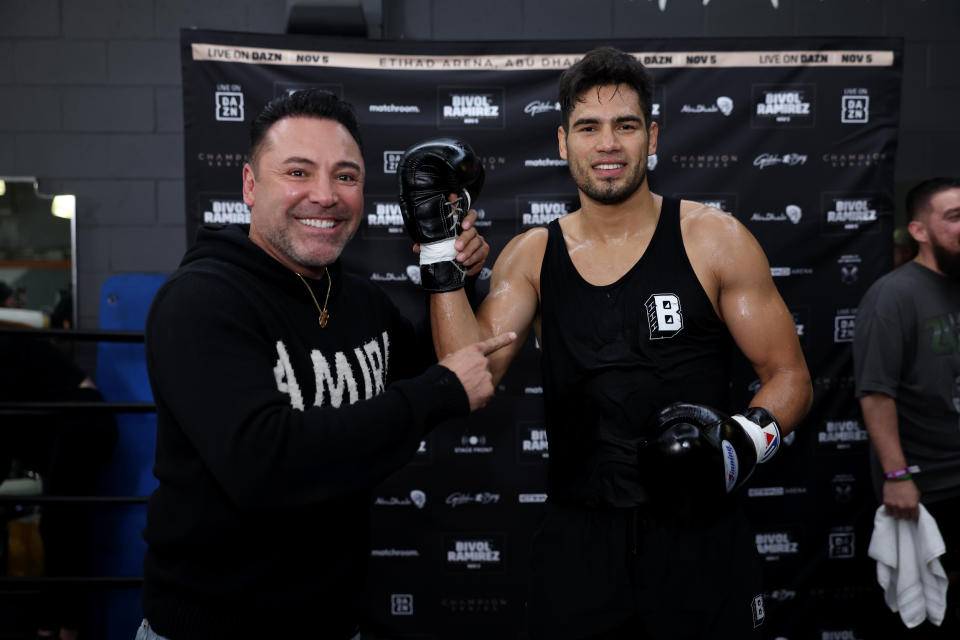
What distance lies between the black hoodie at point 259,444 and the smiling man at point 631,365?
1.36 ft

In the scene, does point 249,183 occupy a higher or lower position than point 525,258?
higher

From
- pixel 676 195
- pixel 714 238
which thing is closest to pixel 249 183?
pixel 714 238

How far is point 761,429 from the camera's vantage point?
1507mm

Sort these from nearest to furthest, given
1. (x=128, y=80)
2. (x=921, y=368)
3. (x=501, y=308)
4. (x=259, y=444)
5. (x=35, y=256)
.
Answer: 1. (x=259, y=444)
2. (x=501, y=308)
3. (x=921, y=368)
4. (x=35, y=256)
5. (x=128, y=80)

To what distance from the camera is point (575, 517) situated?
163cm

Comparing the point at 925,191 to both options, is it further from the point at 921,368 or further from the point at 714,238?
the point at 714,238

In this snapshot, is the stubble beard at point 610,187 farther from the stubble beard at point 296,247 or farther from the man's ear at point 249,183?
the man's ear at point 249,183

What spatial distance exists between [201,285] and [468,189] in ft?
2.43

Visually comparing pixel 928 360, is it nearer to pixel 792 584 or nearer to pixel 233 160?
pixel 792 584

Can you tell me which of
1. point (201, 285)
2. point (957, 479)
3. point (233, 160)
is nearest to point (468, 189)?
point (201, 285)

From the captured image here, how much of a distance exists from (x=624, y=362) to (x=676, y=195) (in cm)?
140

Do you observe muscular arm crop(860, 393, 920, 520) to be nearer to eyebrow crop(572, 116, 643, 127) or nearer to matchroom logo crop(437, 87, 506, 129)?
eyebrow crop(572, 116, 643, 127)

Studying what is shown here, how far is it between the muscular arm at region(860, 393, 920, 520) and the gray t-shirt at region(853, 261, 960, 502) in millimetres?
43

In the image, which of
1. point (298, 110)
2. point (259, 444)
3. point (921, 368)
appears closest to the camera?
point (259, 444)
